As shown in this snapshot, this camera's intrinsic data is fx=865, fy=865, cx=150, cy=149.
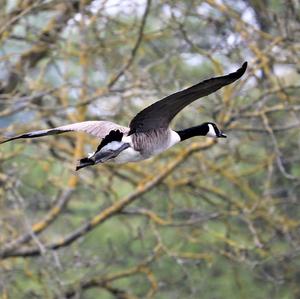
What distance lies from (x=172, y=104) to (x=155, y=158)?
2952 millimetres

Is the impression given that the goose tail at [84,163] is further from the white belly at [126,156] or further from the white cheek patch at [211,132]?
the white cheek patch at [211,132]

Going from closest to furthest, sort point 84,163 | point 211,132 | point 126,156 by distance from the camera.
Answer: point 84,163
point 126,156
point 211,132

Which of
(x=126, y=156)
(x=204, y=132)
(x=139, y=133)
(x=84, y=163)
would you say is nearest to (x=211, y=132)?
(x=204, y=132)

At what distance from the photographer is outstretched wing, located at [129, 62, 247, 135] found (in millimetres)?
Answer: 3156

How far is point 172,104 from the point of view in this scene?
3.48 metres

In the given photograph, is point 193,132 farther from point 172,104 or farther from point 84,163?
point 84,163

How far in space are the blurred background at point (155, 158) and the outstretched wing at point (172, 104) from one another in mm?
1532

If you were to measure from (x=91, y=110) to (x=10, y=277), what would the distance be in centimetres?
139

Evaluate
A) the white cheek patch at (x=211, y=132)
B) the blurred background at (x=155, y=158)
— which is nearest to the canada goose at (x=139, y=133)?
the white cheek patch at (x=211, y=132)

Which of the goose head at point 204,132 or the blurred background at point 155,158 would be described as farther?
the blurred background at point 155,158

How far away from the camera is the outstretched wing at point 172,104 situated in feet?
10.4

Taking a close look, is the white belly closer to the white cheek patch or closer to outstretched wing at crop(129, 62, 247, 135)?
outstretched wing at crop(129, 62, 247, 135)

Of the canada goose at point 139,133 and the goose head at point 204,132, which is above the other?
the canada goose at point 139,133

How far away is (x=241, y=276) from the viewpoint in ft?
23.1
